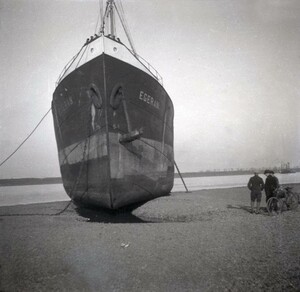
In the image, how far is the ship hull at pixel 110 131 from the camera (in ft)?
24.7

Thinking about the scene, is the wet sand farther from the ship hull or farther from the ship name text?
the ship name text

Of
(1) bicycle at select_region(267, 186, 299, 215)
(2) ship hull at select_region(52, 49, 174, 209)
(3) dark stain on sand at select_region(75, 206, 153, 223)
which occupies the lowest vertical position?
(3) dark stain on sand at select_region(75, 206, 153, 223)

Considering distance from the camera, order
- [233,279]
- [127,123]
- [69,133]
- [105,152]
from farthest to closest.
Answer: [69,133], [127,123], [105,152], [233,279]

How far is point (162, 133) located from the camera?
1049 cm

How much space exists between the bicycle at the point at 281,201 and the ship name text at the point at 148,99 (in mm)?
5393

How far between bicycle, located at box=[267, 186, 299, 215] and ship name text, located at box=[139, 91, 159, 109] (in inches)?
212

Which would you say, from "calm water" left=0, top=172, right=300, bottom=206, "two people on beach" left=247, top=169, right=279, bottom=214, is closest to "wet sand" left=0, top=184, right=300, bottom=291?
"two people on beach" left=247, top=169, right=279, bottom=214

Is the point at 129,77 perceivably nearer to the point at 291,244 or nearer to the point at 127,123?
the point at 127,123

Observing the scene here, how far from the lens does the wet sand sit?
10.00 feet

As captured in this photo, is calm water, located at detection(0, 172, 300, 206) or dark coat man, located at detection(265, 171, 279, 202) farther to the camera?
calm water, located at detection(0, 172, 300, 206)

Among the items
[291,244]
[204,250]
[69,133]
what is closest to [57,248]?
[204,250]

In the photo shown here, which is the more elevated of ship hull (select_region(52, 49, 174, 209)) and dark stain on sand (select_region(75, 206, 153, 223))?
ship hull (select_region(52, 49, 174, 209))

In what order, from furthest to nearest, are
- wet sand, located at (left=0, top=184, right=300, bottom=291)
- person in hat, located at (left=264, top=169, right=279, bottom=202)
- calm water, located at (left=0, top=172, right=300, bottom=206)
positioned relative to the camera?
calm water, located at (left=0, top=172, right=300, bottom=206), person in hat, located at (left=264, top=169, right=279, bottom=202), wet sand, located at (left=0, top=184, right=300, bottom=291)

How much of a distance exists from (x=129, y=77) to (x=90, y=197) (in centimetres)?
445
